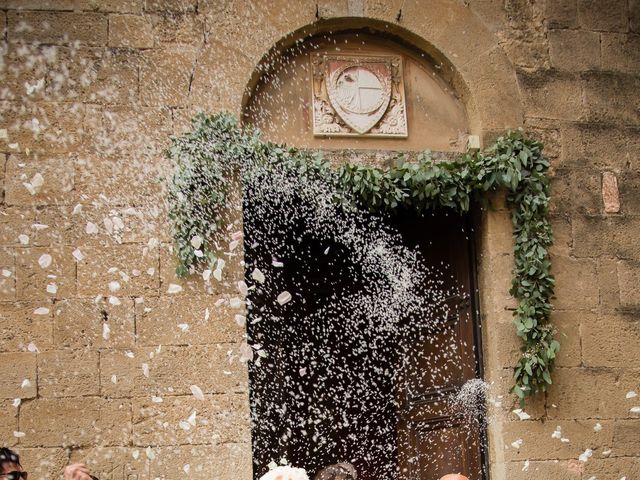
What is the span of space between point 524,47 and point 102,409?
357 centimetres

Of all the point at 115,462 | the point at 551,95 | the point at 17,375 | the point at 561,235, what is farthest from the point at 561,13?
the point at 17,375

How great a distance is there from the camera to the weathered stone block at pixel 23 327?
5273mm

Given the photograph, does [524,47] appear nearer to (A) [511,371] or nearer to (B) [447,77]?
(B) [447,77]

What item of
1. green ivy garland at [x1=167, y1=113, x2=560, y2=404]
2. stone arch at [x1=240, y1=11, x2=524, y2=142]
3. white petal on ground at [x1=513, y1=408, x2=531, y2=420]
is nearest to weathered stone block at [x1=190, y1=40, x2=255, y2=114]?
green ivy garland at [x1=167, y1=113, x2=560, y2=404]

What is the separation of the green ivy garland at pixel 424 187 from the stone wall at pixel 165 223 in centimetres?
13

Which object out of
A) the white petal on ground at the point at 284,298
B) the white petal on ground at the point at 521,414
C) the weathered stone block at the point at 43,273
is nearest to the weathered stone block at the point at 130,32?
the weathered stone block at the point at 43,273

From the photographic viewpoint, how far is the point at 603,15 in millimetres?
6402

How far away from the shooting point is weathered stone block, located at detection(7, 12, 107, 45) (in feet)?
18.4

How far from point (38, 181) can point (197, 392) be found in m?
1.54

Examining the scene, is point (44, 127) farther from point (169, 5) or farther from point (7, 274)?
point (169, 5)

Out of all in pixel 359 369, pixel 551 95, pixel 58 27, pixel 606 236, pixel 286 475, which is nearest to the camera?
pixel 286 475

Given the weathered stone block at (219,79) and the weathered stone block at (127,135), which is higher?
the weathered stone block at (219,79)

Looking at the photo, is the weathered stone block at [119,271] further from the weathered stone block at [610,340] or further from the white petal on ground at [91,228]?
the weathered stone block at [610,340]

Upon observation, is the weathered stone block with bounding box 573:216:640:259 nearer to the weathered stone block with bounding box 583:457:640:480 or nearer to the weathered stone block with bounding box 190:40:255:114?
the weathered stone block with bounding box 583:457:640:480
